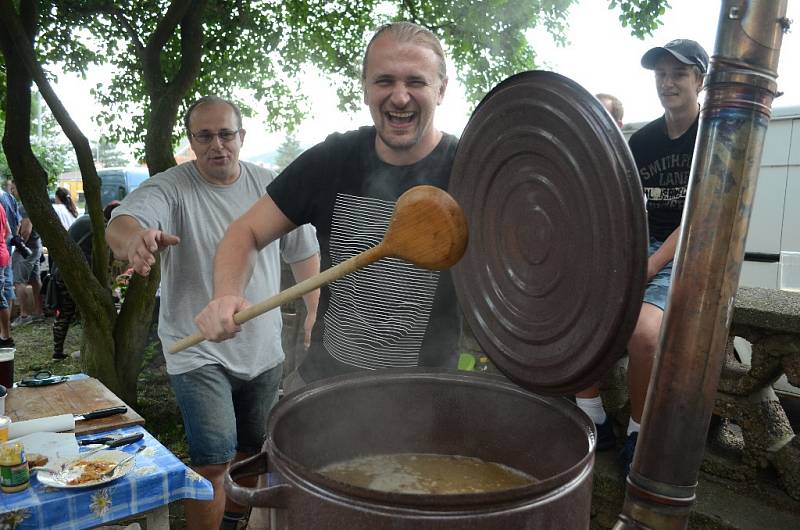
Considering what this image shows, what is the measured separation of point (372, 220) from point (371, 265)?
0.17 metres

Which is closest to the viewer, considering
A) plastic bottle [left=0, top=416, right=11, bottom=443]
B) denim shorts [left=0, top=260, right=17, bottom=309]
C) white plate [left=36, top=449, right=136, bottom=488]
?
white plate [left=36, top=449, right=136, bottom=488]

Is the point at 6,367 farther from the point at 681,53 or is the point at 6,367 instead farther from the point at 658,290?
the point at 681,53

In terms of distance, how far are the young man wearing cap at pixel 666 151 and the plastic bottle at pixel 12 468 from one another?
8.72 ft

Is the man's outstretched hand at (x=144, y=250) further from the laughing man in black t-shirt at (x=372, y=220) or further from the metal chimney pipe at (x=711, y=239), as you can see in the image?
the metal chimney pipe at (x=711, y=239)

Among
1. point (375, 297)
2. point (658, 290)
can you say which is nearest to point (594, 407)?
point (658, 290)

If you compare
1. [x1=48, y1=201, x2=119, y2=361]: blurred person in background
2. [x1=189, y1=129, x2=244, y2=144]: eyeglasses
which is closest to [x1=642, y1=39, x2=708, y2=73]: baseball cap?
[x1=189, y1=129, x2=244, y2=144]: eyeglasses

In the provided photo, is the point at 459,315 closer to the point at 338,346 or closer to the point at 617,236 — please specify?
the point at 338,346

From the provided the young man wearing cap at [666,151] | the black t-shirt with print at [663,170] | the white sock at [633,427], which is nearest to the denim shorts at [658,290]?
the young man wearing cap at [666,151]

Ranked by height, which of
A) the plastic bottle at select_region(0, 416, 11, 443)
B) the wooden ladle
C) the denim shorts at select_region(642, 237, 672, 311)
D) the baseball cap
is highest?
the baseball cap

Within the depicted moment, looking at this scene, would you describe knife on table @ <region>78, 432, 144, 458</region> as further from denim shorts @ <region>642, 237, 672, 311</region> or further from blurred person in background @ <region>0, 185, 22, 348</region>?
blurred person in background @ <region>0, 185, 22, 348</region>

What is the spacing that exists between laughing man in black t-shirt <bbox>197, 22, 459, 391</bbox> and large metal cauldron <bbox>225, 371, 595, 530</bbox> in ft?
1.13

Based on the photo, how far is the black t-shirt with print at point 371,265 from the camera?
232 cm

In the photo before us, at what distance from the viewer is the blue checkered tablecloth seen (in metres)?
2.13

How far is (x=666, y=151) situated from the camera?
325 centimetres
